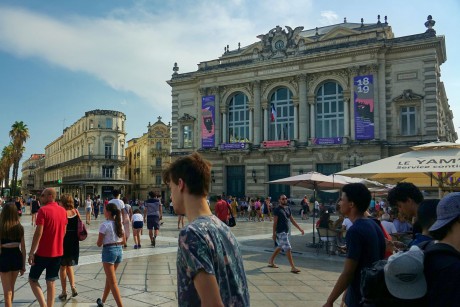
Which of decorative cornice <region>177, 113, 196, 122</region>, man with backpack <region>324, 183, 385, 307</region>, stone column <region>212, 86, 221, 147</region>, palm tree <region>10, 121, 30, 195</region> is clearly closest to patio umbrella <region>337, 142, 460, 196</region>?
man with backpack <region>324, 183, 385, 307</region>

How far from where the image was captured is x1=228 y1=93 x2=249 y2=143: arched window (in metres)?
38.2

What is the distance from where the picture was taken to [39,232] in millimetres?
6254

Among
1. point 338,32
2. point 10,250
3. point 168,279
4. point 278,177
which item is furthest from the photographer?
point 338,32

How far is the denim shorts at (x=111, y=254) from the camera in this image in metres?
6.72

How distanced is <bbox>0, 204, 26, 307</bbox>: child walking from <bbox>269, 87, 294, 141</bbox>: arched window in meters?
31.2

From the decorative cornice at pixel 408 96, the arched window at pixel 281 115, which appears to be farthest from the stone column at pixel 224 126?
the decorative cornice at pixel 408 96

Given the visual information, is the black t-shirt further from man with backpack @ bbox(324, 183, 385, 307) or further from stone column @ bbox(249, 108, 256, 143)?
stone column @ bbox(249, 108, 256, 143)

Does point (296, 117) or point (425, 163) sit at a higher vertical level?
point (296, 117)

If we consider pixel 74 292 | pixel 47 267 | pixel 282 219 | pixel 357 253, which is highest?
pixel 357 253

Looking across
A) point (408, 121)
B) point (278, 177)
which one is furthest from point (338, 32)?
point (278, 177)

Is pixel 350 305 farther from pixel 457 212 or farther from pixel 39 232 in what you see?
pixel 39 232

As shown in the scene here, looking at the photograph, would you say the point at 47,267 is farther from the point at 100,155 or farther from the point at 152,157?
the point at 152,157

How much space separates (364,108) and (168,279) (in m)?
26.3

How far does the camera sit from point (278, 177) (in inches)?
1405
